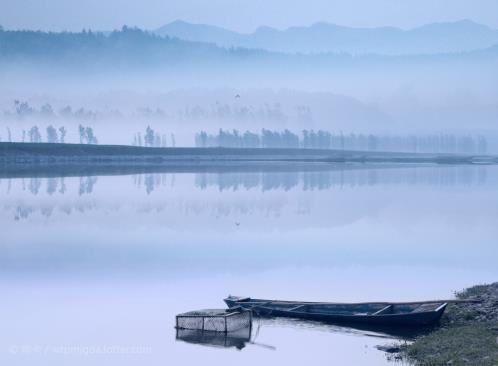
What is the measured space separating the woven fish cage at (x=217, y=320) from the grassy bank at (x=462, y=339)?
4.06 meters

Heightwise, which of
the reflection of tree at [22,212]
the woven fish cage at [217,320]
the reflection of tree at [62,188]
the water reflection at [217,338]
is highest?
the reflection of tree at [62,188]

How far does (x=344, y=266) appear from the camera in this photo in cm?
3136

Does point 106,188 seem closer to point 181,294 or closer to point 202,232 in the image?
point 202,232

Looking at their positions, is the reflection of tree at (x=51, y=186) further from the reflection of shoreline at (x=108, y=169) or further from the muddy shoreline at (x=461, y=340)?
the muddy shoreline at (x=461, y=340)

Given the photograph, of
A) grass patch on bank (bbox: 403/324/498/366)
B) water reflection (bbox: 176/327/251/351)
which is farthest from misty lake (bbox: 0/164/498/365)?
grass patch on bank (bbox: 403/324/498/366)

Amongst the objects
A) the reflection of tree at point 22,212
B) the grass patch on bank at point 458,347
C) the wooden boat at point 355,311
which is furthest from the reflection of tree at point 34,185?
the grass patch on bank at point 458,347

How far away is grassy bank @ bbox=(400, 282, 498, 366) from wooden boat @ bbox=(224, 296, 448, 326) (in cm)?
47

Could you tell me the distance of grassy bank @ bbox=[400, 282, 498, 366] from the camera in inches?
615

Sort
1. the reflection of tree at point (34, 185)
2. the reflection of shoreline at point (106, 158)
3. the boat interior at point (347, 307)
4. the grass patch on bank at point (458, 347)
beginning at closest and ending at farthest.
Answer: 1. the grass patch on bank at point (458, 347)
2. the boat interior at point (347, 307)
3. the reflection of tree at point (34, 185)
4. the reflection of shoreline at point (106, 158)

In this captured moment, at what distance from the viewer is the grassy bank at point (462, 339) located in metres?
15.6

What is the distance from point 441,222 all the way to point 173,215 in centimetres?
1656

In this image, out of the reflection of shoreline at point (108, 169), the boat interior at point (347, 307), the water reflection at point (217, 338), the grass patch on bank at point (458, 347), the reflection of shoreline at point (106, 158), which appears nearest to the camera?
the grass patch on bank at point (458, 347)

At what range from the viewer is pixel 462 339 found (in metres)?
17.1

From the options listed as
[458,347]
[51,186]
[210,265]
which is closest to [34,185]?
[51,186]
